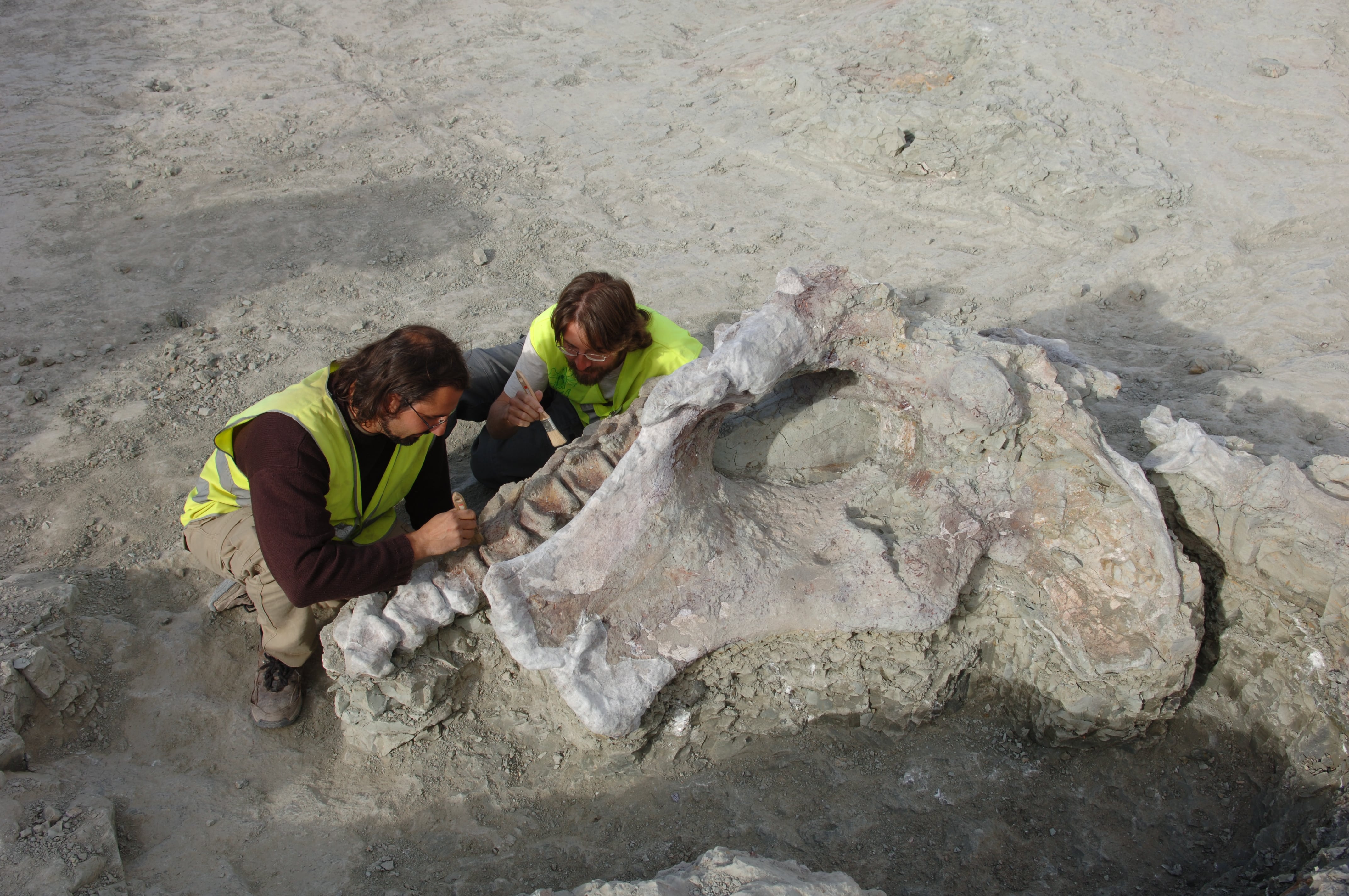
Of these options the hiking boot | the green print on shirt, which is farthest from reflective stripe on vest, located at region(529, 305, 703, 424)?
the hiking boot

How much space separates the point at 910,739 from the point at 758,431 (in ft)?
3.12

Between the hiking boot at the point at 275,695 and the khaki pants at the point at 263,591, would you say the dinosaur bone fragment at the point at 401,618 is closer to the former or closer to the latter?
the khaki pants at the point at 263,591

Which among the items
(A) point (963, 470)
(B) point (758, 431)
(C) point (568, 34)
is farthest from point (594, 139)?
(A) point (963, 470)

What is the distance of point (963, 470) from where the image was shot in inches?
87.8

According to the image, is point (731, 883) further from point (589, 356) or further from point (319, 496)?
point (589, 356)

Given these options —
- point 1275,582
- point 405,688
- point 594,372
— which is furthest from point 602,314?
point 1275,582

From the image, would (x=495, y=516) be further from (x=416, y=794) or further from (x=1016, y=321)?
(x=1016, y=321)

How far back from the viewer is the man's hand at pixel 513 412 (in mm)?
→ 2963

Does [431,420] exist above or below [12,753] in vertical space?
above

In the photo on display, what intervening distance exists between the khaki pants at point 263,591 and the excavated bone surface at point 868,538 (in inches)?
22.8

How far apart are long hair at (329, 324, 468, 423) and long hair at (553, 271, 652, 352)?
1.92 ft

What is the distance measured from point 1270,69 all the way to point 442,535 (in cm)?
606

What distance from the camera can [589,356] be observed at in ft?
9.14

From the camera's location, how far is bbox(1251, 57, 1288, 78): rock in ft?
17.5
